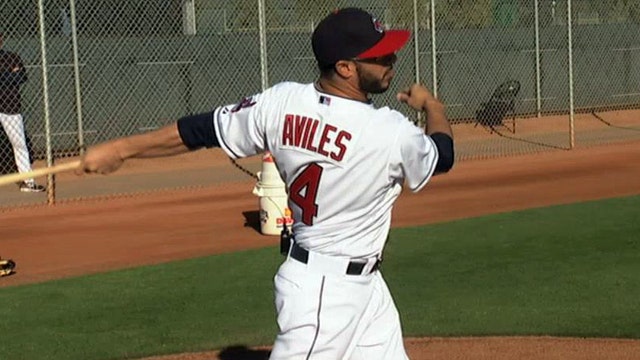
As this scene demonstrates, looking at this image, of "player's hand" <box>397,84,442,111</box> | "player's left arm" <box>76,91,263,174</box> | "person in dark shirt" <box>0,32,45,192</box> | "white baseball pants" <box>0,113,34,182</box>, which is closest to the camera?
"player's left arm" <box>76,91,263,174</box>

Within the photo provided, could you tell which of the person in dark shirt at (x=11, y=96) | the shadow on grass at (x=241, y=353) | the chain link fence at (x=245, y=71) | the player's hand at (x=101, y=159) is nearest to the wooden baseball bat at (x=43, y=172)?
the player's hand at (x=101, y=159)

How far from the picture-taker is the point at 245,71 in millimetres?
22453

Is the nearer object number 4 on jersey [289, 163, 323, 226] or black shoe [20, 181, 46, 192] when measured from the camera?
number 4 on jersey [289, 163, 323, 226]

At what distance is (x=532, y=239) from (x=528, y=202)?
3.00 metres

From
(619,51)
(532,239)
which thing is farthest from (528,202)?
(619,51)

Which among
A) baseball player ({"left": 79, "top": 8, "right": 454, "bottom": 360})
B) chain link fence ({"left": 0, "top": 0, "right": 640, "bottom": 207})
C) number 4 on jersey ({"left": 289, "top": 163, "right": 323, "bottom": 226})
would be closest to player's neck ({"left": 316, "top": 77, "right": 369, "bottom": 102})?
baseball player ({"left": 79, "top": 8, "right": 454, "bottom": 360})

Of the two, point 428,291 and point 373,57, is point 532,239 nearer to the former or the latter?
point 428,291

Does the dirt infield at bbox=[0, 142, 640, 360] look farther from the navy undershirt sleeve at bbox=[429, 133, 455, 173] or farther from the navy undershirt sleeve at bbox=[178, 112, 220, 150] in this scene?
the navy undershirt sleeve at bbox=[178, 112, 220, 150]

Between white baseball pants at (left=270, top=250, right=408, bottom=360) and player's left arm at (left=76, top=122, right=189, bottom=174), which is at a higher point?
player's left arm at (left=76, top=122, right=189, bottom=174)

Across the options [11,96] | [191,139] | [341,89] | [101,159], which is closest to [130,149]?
[101,159]

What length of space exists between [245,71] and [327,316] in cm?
1802

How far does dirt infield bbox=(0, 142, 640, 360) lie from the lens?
25.9 feet

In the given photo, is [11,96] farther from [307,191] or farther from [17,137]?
[307,191]

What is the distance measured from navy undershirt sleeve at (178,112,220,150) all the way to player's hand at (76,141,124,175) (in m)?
0.26
